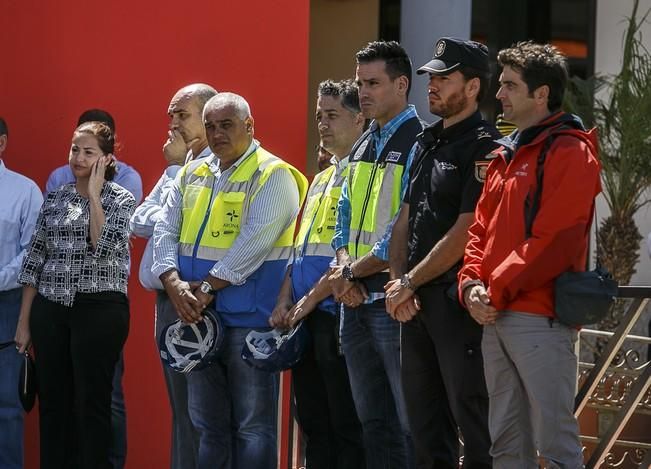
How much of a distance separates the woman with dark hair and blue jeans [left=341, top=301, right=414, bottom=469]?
139 cm

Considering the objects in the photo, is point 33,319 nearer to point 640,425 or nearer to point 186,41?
point 186,41

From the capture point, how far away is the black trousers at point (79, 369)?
20.3 ft

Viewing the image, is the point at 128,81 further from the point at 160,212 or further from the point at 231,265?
the point at 231,265

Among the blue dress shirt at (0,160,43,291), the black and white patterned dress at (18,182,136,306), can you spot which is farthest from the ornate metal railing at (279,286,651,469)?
the blue dress shirt at (0,160,43,291)

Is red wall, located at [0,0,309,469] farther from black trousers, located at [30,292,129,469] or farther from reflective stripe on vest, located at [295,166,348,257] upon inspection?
reflective stripe on vest, located at [295,166,348,257]

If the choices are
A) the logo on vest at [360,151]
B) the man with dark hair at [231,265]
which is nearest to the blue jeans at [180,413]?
the man with dark hair at [231,265]

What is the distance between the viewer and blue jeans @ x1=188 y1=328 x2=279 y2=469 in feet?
19.4

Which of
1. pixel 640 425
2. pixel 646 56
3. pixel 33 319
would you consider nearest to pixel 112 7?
pixel 33 319

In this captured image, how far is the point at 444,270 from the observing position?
4.98 meters

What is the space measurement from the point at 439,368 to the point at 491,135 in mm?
1008

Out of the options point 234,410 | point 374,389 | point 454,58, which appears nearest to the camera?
point 454,58

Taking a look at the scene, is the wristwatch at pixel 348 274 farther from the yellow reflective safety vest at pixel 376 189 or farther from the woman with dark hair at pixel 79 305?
the woman with dark hair at pixel 79 305

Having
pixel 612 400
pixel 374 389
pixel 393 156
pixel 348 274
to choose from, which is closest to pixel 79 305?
pixel 348 274

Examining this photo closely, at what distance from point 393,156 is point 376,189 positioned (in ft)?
0.57
